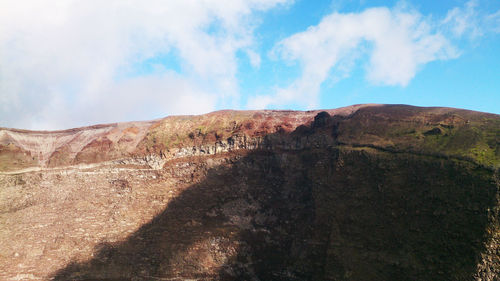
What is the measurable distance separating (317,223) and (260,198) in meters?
7.40

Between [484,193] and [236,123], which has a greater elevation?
[236,123]

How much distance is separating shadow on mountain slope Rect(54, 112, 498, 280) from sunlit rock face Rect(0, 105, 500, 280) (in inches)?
3.9

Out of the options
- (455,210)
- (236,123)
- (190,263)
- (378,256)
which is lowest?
(190,263)

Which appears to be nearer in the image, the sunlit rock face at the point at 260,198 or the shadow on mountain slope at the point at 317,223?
the shadow on mountain slope at the point at 317,223

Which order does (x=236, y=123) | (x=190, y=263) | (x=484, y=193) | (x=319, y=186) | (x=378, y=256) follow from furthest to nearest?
(x=236, y=123) < (x=319, y=186) < (x=190, y=263) < (x=378, y=256) < (x=484, y=193)

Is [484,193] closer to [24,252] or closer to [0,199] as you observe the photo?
[24,252]

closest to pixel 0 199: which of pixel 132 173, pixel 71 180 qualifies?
pixel 71 180

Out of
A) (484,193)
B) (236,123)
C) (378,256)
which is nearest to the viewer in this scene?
(484,193)

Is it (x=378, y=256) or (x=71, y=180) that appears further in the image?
(x=71, y=180)

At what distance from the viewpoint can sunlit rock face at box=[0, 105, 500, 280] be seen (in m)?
23.7

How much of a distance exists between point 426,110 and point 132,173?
3262cm

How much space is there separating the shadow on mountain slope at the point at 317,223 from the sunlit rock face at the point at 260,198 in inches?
3.9

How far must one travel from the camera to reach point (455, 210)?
75.5ft

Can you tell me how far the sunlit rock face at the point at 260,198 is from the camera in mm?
23734
